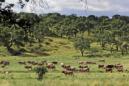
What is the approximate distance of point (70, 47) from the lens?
110 meters

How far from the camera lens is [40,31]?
116312 mm

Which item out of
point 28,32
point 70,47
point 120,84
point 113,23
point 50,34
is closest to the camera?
Answer: point 28,32

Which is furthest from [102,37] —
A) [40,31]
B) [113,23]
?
[113,23]

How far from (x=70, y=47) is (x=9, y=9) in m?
96.7

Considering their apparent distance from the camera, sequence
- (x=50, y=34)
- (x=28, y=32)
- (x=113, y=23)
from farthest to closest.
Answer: (x=113, y=23)
(x=50, y=34)
(x=28, y=32)

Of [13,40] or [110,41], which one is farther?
[110,41]

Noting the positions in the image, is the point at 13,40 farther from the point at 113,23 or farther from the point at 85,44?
the point at 113,23

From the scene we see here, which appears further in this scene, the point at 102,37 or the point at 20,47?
the point at 102,37

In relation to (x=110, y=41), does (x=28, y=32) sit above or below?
above

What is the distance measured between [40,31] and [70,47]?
11851 millimetres

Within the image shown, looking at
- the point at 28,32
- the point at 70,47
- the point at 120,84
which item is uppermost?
the point at 28,32

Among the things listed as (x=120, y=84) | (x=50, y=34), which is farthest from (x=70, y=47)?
(x=120, y=84)

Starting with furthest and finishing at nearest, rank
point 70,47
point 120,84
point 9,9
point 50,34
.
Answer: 1. point 50,34
2. point 70,47
3. point 120,84
4. point 9,9

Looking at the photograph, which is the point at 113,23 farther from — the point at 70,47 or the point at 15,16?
the point at 15,16
